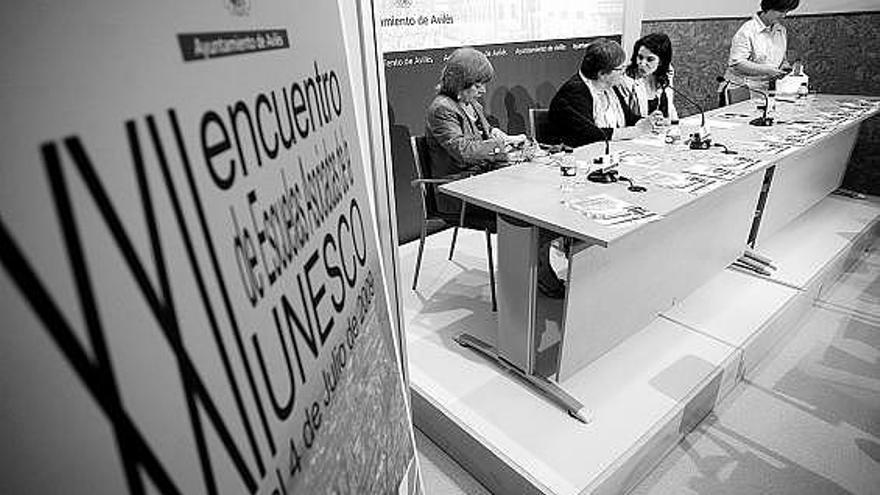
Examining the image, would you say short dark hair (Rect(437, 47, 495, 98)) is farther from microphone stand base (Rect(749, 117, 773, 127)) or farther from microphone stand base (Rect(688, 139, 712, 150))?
microphone stand base (Rect(749, 117, 773, 127))

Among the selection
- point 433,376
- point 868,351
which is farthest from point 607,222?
point 868,351

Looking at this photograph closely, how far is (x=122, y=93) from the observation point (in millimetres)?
324

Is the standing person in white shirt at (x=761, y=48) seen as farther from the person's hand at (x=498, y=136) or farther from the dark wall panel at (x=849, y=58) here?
the person's hand at (x=498, y=136)

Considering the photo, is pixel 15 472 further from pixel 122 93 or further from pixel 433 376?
pixel 433 376

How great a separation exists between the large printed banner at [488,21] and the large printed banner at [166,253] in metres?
2.12

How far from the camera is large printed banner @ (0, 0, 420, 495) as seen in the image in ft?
0.86

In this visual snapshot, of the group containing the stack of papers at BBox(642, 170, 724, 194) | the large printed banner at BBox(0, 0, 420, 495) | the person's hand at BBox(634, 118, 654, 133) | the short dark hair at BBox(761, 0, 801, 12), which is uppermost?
the short dark hair at BBox(761, 0, 801, 12)

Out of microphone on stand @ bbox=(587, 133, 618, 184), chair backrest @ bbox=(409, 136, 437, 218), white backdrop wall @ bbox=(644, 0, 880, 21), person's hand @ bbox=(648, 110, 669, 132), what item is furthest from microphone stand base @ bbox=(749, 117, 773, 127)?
chair backrest @ bbox=(409, 136, 437, 218)

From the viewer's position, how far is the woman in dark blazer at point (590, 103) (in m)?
2.51

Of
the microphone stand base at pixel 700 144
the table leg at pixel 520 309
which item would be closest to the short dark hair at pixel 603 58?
the microphone stand base at pixel 700 144

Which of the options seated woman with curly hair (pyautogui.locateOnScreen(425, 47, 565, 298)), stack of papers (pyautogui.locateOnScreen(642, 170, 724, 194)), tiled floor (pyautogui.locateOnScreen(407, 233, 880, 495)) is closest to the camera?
tiled floor (pyautogui.locateOnScreen(407, 233, 880, 495))

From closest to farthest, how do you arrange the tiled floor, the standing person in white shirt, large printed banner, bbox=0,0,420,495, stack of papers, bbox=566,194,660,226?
large printed banner, bbox=0,0,420,495 → stack of papers, bbox=566,194,660,226 → the tiled floor → the standing person in white shirt

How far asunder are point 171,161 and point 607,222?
1.36 metres

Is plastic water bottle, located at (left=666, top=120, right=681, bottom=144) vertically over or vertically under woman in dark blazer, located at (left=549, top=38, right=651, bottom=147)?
under
